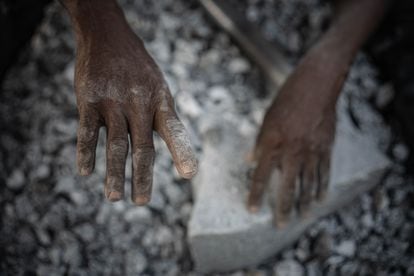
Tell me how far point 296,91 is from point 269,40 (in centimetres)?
49

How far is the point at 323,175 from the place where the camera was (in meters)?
1.48

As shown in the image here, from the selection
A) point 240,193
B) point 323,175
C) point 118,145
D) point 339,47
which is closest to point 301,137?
point 323,175

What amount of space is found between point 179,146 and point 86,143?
0.63ft

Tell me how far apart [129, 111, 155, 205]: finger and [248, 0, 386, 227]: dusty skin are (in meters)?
0.45

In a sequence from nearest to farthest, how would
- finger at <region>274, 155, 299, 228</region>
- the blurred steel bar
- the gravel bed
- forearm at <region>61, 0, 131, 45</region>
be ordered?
1. forearm at <region>61, 0, 131, 45</region>
2. finger at <region>274, 155, 299, 228</region>
3. the gravel bed
4. the blurred steel bar

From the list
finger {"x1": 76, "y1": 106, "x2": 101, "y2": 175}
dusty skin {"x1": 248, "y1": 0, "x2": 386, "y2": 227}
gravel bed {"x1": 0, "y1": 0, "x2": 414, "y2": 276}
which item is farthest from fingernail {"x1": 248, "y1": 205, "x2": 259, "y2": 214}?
finger {"x1": 76, "y1": 106, "x2": 101, "y2": 175}

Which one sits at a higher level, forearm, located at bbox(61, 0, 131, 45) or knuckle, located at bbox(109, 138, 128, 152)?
forearm, located at bbox(61, 0, 131, 45)

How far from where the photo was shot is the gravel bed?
157cm

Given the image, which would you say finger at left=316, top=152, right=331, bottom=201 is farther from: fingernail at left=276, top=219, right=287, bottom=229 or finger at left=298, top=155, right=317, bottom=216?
fingernail at left=276, top=219, right=287, bottom=229

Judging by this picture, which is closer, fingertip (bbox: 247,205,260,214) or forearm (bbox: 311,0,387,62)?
fingertip (bbox: 247,205,260,214)

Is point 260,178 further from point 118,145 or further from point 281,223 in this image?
point 118,145

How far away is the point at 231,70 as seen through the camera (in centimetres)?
185

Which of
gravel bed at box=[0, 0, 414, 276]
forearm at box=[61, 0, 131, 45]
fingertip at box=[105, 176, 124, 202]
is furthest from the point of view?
gravel bed at box=[0, 0, 414, 276]

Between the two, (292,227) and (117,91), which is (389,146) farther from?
(117,91)
